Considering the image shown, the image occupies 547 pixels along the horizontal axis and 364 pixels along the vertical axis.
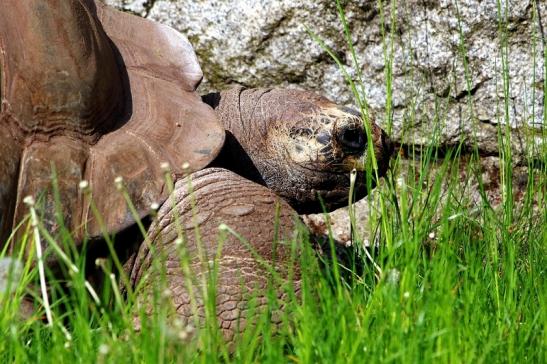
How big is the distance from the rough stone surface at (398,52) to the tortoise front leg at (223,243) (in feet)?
3.76

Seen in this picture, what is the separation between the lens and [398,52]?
4.40 metres

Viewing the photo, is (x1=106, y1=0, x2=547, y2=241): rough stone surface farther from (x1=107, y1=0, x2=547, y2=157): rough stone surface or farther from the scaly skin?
the scaly skin

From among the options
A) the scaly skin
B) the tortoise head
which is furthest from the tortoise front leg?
the tortoise head

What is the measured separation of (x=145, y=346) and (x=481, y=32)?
2691 mm

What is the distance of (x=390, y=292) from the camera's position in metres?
2.39

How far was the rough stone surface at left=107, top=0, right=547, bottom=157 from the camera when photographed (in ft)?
14.2

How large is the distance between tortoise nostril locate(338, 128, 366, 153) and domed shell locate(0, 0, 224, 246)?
1.73 ft

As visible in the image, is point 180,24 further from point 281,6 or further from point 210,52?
point 281,6

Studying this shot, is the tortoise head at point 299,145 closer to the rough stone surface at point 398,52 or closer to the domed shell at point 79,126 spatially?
the domed shell at point 79,126

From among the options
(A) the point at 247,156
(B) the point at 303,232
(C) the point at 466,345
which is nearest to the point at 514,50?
(A) the point at 247,156

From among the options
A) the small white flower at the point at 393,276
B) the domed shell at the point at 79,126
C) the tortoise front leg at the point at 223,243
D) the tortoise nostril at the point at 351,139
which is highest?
the domed shell at the point at 79,126

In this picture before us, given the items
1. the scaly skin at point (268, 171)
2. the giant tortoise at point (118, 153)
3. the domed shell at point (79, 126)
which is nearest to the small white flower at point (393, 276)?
the giant tortoise at point (118, 153)

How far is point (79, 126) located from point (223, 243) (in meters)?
0.60

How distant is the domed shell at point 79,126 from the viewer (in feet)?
10.3
